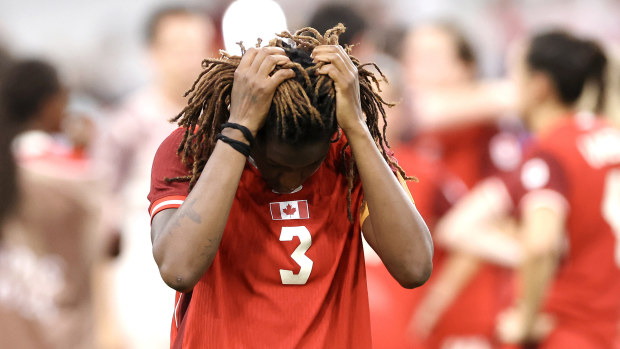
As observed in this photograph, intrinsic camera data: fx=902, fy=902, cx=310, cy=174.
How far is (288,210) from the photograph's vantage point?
253cm

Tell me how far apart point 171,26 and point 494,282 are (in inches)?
118

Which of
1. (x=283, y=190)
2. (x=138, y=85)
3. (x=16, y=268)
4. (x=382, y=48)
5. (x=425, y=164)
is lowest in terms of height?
(x=283, y=190)

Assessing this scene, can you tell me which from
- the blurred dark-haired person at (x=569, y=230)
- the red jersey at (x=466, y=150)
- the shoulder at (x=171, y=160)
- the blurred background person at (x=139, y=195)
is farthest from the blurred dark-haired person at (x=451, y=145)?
the shoulder at (x=171, y=160)

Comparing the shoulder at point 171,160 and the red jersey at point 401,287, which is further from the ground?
the red jersey at point 401,287

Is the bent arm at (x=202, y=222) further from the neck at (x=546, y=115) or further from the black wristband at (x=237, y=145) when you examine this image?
the neck at (x=546, y=115)

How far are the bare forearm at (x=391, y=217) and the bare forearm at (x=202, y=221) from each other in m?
0.33

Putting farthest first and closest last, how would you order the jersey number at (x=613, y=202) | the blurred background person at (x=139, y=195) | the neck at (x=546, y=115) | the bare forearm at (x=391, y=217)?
the blurred background person at (x=139, y=195), the neck at (x=546, y=115), the jersey number at (x=613, y=202), the bare forearm at (x=391, y=217)

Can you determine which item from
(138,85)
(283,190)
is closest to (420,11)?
(138,85)

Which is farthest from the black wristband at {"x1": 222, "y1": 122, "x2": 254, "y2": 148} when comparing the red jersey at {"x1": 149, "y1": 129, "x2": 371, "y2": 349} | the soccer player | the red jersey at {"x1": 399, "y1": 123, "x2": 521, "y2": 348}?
the red jersey at {"x1": 399, "y1": 123, "x2": 521, "y2": 348}

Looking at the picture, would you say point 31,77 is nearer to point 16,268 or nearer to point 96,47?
point 16,268

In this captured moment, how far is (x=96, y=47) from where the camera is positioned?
14.3 meters

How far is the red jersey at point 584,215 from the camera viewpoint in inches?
183

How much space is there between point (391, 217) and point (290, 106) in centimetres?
41

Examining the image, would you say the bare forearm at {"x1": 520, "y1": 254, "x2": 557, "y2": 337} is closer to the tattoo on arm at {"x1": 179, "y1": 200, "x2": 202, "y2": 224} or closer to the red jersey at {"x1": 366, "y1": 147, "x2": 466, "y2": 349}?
the red jersey at {"x1": 366, "y1": 147, "x2": 466, "y2": 349}
